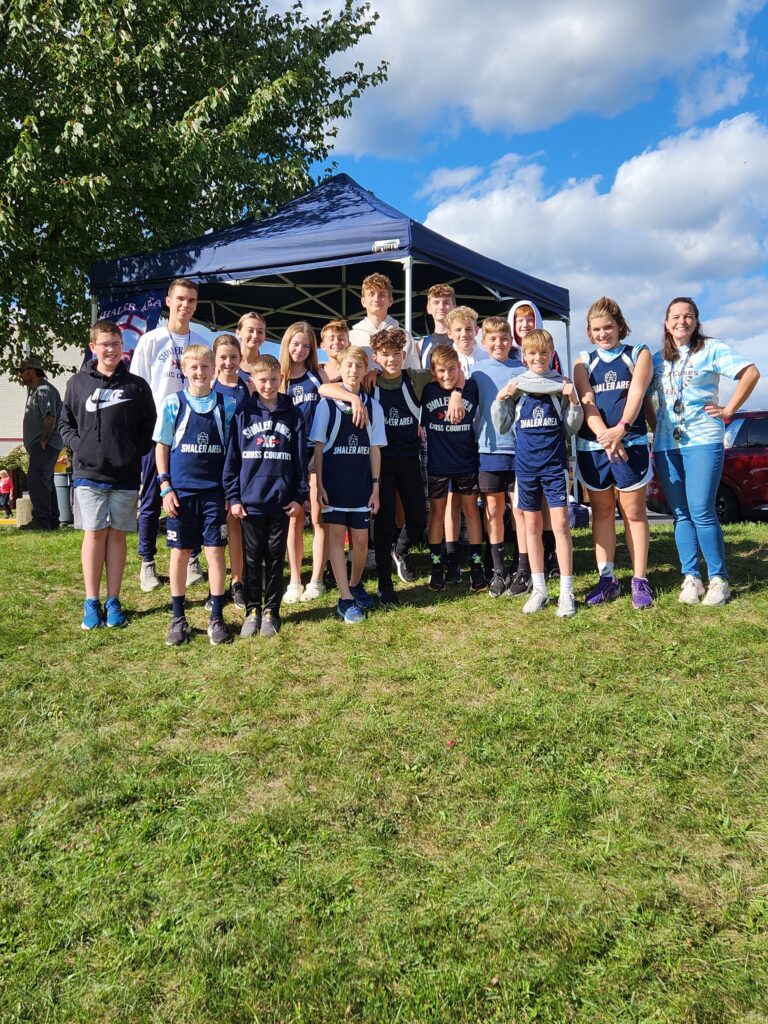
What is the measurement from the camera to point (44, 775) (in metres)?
3.05

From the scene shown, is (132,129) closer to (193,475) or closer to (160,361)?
(160,361)

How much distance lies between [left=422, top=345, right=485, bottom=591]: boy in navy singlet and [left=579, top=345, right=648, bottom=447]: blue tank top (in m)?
0.83

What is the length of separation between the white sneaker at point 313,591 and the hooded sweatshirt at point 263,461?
0.97 m

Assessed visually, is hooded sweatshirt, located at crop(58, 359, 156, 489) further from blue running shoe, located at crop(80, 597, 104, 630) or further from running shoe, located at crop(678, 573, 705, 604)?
running shoe, located at crop(678, 573, 705, 604)

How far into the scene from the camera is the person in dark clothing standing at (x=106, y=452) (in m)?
4.66

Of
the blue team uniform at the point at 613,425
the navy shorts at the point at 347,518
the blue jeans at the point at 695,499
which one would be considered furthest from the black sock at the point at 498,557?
the blue jeans at the point at 695,499

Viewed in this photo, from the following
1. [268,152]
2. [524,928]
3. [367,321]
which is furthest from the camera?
[268,152]

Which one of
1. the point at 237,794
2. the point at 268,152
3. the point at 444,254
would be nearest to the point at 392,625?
the point at 237,794

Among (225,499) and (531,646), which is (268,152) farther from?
(531,646)

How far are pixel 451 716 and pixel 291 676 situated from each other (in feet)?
3.09

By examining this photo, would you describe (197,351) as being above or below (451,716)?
above

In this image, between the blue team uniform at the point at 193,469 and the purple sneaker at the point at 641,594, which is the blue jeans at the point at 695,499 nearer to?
the purple sneaker at the point at 641,594

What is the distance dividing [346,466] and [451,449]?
0.86m

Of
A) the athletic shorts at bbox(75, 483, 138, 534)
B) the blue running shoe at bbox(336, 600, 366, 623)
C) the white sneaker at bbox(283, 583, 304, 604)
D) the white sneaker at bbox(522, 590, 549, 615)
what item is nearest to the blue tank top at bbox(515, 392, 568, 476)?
the white sneaker at bbox(522, 590, 549, 615)
